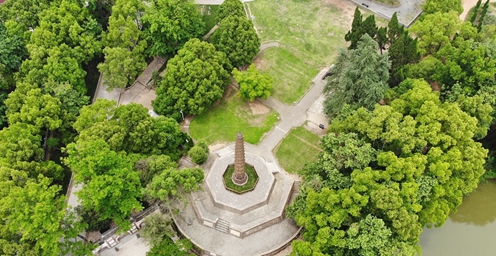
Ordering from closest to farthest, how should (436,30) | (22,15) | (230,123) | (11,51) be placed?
(11,51) → (436,30) → (230,123) → (22,15)

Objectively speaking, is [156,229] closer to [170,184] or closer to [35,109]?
[170,184]

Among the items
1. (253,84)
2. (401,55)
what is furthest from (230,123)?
(401,55)

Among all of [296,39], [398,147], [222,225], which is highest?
[296,39]

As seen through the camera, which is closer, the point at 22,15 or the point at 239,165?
the point at 239,165

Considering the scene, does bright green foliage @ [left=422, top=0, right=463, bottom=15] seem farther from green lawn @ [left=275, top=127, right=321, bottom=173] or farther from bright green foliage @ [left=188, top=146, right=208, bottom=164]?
bright green foliage @ [left=188, top=146, right=208, bottom=164]

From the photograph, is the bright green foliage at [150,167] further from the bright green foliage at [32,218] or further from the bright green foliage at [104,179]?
the bright green foliage at [32,218]

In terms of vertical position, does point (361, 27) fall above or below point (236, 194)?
above

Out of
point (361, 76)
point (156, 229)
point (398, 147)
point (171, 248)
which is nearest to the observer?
point (156, 229)
